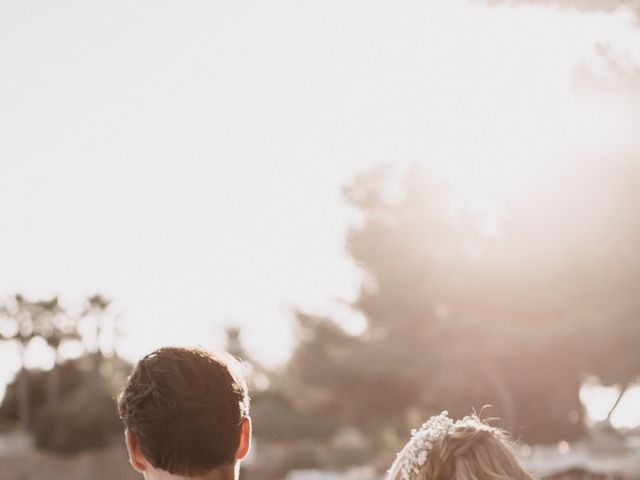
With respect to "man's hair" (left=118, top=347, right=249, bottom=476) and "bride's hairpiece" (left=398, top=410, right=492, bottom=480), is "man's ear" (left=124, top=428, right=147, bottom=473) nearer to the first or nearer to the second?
"man's hair" (left=118, top=347, right=249, bottom=476)

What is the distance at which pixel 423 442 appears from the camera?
299cm

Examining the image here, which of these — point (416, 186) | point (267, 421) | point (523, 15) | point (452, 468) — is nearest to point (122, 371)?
point (267, 421)

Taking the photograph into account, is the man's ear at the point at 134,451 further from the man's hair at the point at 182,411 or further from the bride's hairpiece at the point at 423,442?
the bride's hairpiece at the point at 423,442

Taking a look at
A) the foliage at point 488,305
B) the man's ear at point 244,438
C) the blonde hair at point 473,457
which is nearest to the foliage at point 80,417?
the foliage at point 488,305

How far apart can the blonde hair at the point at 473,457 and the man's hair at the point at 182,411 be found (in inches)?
43.9

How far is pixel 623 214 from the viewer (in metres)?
21.8

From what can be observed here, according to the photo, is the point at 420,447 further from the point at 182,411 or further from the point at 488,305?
the point at 488,305

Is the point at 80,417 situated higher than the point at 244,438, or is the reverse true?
the point at 80,417

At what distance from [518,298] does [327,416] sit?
44.8ft

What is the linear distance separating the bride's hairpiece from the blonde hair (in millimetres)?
11

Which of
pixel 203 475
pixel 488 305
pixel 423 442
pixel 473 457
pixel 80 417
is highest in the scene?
pixel 80 417

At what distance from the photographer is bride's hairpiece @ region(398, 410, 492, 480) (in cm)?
296

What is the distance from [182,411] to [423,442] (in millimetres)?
1337

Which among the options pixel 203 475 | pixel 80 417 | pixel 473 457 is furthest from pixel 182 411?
pixel 80 417
